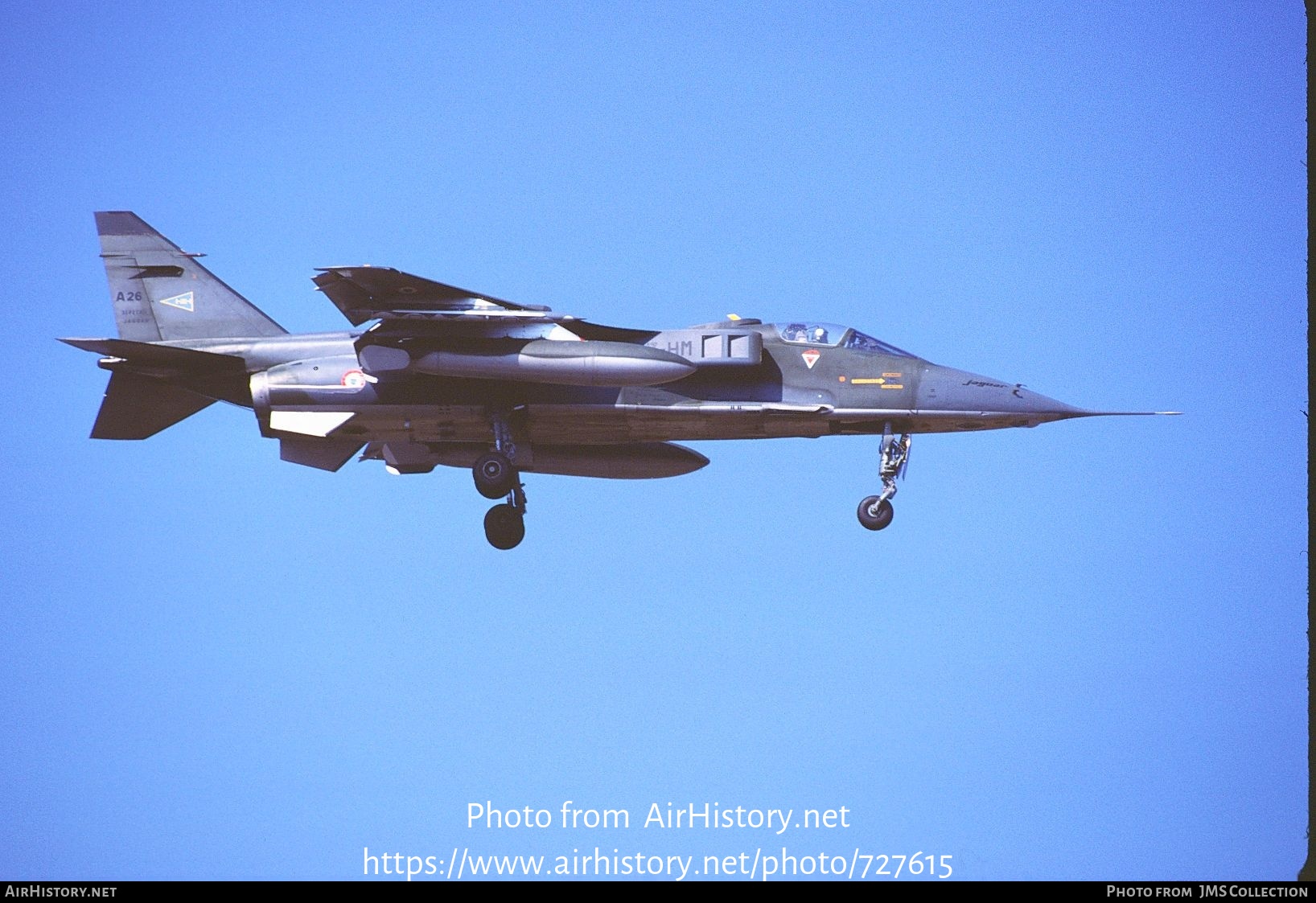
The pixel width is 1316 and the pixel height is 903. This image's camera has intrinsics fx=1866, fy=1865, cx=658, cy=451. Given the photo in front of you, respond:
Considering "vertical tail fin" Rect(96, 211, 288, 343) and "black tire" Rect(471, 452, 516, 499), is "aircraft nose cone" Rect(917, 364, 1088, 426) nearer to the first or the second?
"black tire" Rect(471, 452, 516, 499)

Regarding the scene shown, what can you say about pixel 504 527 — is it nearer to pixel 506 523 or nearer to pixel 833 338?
pixel 506 523

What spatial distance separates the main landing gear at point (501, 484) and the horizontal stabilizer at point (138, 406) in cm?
443

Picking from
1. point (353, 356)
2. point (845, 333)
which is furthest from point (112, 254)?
point (845, 333)

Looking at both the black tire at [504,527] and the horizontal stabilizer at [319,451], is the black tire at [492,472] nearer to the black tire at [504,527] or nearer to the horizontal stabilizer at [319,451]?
the black tire at [504,527]

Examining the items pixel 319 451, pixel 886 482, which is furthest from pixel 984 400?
pixel 319 451

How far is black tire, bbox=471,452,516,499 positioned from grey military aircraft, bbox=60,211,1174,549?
22 millimetres

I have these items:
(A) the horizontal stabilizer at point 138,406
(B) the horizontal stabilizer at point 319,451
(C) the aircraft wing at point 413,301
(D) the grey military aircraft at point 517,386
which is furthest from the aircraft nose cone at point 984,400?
(A) the horizontal stabilizer at point 138,406

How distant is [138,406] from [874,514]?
1033 centimetres

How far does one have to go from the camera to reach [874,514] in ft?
81.0
